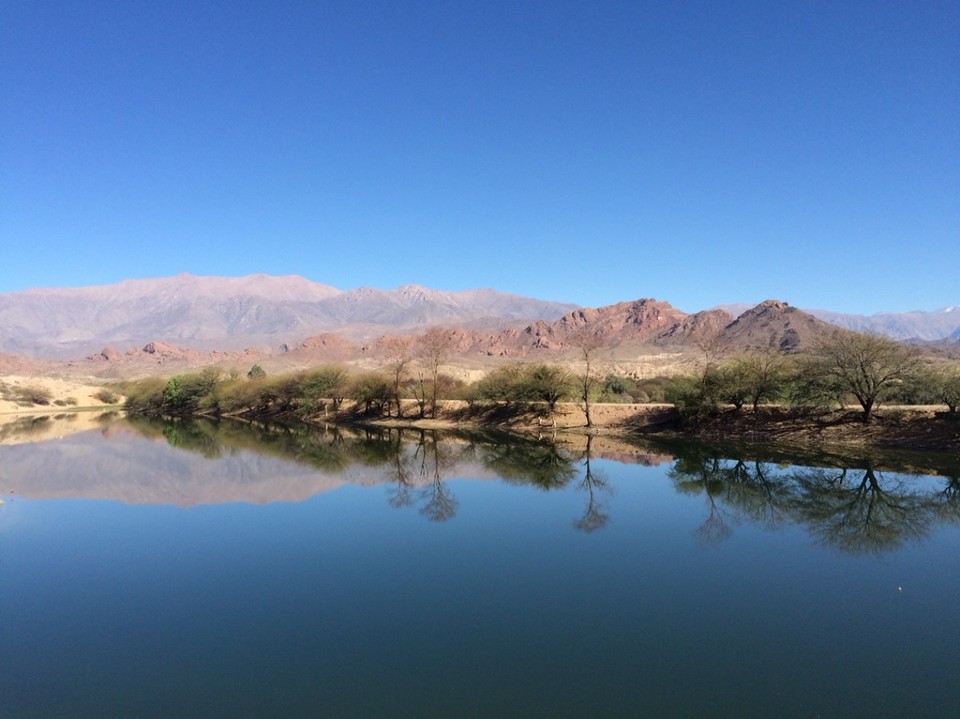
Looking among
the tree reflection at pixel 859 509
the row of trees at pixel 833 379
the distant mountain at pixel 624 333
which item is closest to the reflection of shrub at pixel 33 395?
the distant mountain at pixel 624 333

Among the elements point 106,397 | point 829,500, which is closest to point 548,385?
Result: point 829,500

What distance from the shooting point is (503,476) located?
94.9ft

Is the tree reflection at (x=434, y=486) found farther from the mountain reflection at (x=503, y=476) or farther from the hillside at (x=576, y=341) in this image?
the hillside at (x=576, y=341)

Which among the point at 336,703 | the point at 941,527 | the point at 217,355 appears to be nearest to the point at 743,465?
the point at 941,527

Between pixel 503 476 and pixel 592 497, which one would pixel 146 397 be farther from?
pixel 592 497

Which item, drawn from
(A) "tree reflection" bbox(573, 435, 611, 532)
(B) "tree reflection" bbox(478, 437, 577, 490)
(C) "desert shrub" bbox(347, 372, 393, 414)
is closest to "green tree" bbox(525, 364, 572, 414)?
(B) "tree reflection" bbox(478, 437, 577, 490)

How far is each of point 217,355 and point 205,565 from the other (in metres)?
170

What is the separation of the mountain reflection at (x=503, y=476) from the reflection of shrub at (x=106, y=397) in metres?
47.9

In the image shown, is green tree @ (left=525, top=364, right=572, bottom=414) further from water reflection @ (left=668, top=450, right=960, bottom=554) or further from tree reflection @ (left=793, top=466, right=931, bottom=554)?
tree reflection @ (left=793, top=466, right=931, bottom=554)

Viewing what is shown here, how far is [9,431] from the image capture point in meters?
53.9

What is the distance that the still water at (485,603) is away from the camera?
8.95 m

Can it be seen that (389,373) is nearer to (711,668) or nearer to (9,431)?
(9,431)

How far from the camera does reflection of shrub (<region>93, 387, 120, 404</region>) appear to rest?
8762 cm

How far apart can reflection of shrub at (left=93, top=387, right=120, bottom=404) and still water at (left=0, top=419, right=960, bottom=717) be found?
7175 cm
